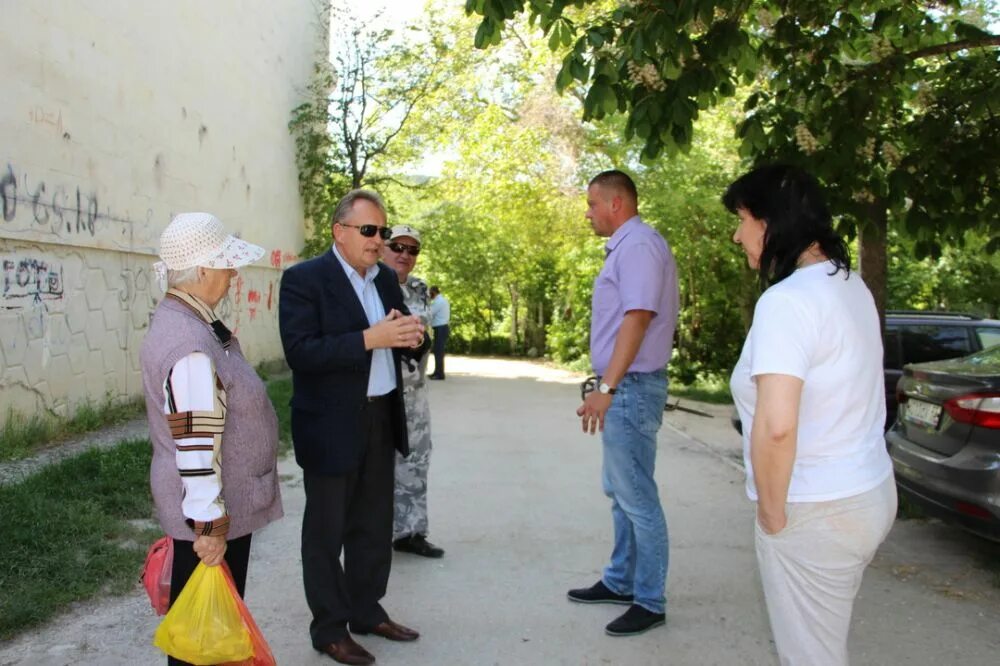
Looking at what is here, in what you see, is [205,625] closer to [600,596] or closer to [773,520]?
[773,520]

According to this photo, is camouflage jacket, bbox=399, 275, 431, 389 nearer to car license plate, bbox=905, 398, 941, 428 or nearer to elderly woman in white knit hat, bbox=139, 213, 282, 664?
elderly woman in white knit hat, bbox=139, 213, 282, 664

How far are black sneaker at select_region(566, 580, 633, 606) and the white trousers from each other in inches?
86.3

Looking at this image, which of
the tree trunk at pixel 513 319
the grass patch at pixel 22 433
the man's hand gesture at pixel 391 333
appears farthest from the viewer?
the tree trunk at pixel 513 319

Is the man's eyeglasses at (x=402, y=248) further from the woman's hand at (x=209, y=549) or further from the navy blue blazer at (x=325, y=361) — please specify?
the woman's hand at (x=209, y=549)

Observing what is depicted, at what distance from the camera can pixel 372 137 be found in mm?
18031

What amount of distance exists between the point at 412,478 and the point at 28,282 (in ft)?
14.5

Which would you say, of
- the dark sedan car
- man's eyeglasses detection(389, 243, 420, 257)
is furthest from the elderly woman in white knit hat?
the dark sedan car

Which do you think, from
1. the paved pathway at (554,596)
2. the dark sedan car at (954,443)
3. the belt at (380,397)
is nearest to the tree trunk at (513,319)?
the paved pathway at (554,596)

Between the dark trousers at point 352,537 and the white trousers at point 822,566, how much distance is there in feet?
6.70

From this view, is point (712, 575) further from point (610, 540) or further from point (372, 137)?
point (372, 137)

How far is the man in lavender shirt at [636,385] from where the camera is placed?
4.20 m

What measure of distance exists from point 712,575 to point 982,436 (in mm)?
1708

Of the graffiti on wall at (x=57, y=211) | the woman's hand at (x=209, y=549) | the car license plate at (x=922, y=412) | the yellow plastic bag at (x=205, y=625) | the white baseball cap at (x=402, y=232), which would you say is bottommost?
the yellow plastic bag at (x=205, y=625)

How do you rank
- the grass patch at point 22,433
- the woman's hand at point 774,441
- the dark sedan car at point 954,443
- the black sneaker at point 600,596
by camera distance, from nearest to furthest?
1. the woman's hand at point 774,441
2. the black sneaker at point 600,596
3. the dark sedan car at point 954,443
4. the grass patch at point 22,433
